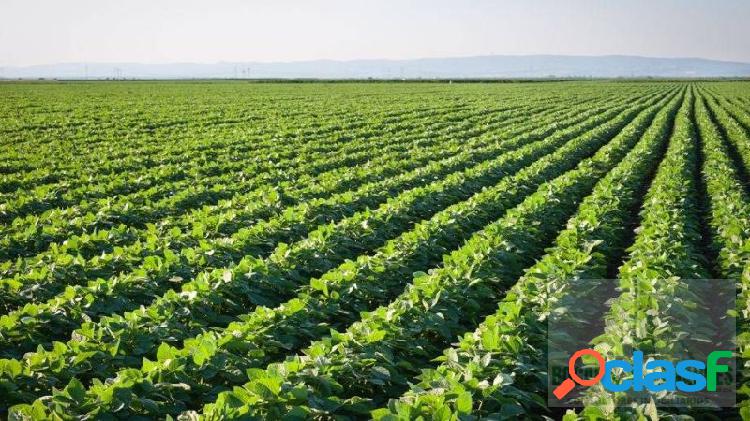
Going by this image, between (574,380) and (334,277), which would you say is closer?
(574,380)

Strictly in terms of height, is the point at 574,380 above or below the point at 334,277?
below

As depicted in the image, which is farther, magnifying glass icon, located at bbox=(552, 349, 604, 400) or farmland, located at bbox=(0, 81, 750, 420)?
magnifying glass icon, located at bbox=(552, 349, 604, 400)

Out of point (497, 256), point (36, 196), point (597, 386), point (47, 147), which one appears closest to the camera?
point (597, 386)

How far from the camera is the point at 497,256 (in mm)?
7680

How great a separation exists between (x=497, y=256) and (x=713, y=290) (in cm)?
267

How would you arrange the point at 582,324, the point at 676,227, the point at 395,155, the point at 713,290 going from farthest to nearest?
the point at 395,155
the point at 676,227
the point at 713,290
the point at 582,324

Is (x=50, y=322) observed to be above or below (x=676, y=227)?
below

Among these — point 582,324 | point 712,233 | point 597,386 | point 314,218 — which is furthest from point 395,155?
point 597,386

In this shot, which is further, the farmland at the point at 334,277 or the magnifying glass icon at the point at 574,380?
the magnifying glass icon at the point at 574,380

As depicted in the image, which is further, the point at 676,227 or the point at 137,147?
the point at 137,147

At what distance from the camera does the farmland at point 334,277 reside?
4.18m

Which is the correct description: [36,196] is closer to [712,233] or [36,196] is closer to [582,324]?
[582,324]

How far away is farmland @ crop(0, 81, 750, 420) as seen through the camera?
13.7 ft

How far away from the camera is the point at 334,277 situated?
652cm
